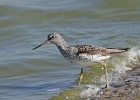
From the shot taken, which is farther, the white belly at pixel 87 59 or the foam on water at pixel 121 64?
the foam on water at pixel 121 64

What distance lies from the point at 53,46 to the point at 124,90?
379cm

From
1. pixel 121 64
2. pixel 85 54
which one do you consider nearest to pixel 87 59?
pixel 85 54

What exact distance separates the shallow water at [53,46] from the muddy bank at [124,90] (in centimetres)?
37

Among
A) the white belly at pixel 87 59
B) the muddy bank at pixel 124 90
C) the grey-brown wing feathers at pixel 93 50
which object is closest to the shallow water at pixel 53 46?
the muddy bank at pixel 124 90

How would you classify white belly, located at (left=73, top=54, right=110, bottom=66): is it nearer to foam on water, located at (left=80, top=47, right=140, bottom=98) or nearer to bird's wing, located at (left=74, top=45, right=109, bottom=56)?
bird's wing, located at (left=74, top=45, right=109, bottom=56)

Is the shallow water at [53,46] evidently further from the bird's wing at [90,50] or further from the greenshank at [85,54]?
the bird's wing at [90,50]

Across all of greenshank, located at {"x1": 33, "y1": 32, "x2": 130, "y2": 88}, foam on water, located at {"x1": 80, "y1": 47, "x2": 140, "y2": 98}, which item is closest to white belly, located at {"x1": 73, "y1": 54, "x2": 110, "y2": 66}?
greenshank, located at {"x1": 33, "y1": 32, "x2": 130, "y2": 88}

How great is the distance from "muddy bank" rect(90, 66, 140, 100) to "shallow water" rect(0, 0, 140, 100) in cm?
37

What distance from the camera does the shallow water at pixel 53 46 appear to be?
9219 mm

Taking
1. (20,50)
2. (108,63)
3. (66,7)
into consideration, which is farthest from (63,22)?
(108,63)

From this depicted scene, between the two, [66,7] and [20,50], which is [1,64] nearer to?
[20,50]

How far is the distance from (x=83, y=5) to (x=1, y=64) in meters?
5.50

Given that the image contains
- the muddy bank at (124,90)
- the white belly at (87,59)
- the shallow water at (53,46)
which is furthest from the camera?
the shallow water at (53,46)

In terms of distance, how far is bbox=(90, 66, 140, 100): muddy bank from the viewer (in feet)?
26.2
